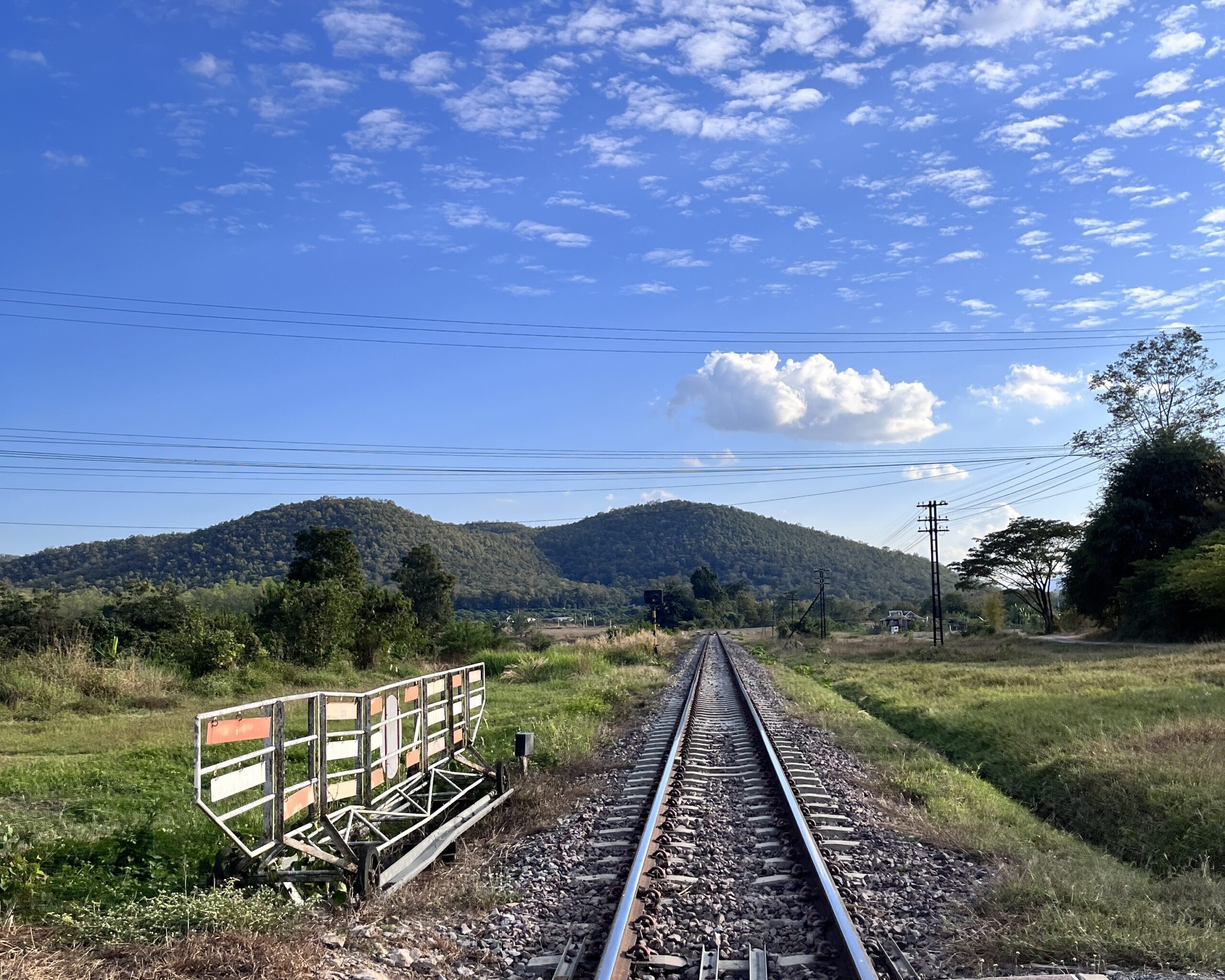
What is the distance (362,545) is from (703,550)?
68.0 m

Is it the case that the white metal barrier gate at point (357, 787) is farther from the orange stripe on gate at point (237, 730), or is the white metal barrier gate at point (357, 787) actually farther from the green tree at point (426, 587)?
the green tree at point (426, 587)

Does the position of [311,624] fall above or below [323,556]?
below

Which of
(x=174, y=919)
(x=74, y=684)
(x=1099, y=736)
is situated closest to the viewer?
(x=174, y=919)

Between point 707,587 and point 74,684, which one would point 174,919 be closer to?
point 74,684

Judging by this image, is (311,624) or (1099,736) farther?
(311,624)

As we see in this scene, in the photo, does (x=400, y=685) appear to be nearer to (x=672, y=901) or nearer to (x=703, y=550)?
(x=672, y=901)

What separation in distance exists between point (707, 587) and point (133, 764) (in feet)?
322

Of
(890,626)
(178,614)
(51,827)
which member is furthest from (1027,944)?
(890,626)

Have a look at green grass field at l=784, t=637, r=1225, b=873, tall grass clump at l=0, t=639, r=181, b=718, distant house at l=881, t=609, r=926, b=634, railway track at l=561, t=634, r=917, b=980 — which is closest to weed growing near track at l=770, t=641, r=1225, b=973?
green grass field at l=784, t=637, r=1225, b=873

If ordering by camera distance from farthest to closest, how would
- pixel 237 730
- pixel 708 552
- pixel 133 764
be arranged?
pixel 708 552
pixel 133 764
pixel 237 730

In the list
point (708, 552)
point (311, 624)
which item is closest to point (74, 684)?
point (311, 624)

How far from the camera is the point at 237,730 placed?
554 cm

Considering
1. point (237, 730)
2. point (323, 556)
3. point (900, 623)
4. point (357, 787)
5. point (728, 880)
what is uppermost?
point (323, 556)

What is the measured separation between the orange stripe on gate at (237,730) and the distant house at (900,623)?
256 ft
